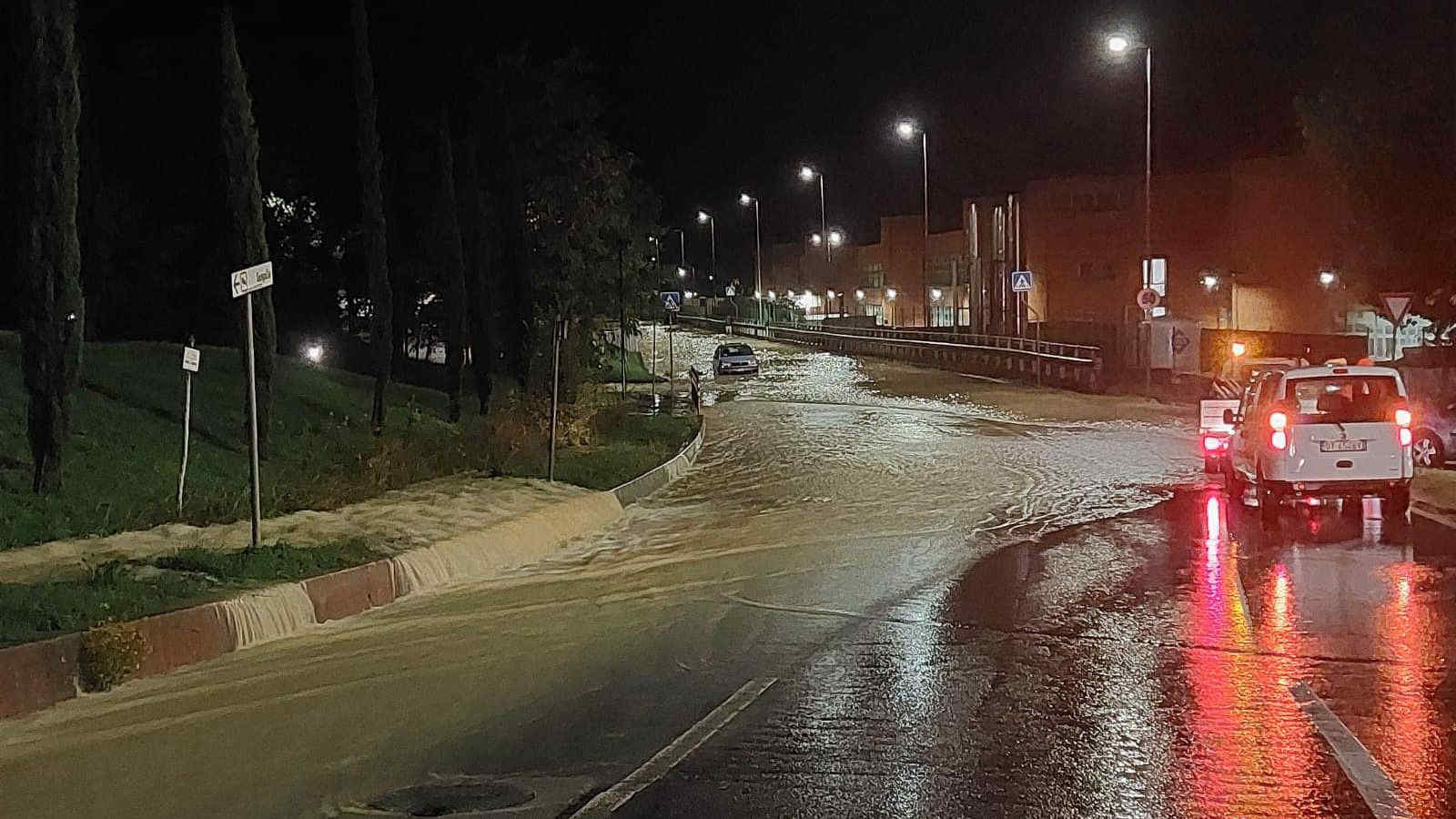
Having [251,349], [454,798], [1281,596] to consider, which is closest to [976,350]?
[1281,596]

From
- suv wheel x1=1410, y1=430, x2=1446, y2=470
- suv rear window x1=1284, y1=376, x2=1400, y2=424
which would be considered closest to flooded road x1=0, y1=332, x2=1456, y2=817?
suv rear window x1=1284, y1=376, x2=1400, y2=424

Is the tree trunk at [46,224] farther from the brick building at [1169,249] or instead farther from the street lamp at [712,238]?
the street lamp at [712,238]

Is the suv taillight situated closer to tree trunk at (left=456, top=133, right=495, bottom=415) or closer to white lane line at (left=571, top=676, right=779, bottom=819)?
white lane line at (left=571, top=676, right=779, bottom=819)

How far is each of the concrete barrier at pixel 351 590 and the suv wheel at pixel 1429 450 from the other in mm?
15908

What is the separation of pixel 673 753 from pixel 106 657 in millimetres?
3978

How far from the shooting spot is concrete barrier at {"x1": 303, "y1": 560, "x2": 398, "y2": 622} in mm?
11383

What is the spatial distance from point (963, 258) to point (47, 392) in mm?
74759

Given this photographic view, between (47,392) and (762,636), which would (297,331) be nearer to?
(47,392)

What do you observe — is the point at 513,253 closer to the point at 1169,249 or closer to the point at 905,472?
the point at 905,472

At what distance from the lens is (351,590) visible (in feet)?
38.7

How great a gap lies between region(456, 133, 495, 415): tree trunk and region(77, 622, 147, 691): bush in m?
18.7

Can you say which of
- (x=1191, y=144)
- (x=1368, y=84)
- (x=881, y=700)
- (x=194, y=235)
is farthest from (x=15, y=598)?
(x=1191, y=144)

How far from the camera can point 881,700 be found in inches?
332

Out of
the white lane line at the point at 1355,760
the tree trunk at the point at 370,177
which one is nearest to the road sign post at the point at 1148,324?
the tree trunk at the point at 370,177
